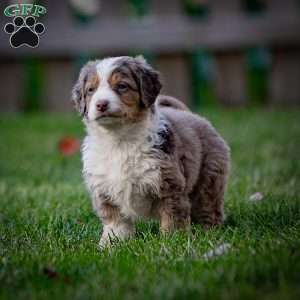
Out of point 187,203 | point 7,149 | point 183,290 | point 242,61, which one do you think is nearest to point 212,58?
point 242,61

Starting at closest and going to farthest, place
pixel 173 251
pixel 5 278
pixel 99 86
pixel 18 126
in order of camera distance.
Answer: pixel 5 278 < pixel 173 251 < pixel 99 86 < pixel 18 126

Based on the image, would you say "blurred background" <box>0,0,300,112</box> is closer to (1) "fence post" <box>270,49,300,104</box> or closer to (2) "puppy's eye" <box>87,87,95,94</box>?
(1) "fence post" <box>270,49,300,104</box>

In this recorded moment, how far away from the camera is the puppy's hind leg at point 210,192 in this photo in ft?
17.5

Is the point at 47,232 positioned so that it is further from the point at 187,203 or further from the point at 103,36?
the point at 103,36

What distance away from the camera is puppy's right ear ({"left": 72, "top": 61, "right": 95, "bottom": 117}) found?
4957 millimetres

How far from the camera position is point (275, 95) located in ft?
42.6

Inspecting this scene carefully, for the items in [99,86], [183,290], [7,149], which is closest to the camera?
[183,290]

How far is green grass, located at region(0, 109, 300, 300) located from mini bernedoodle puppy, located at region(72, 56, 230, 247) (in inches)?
7.5

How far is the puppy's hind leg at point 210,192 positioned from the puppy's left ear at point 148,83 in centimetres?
71

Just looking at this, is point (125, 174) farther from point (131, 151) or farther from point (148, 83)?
point (148, 83)

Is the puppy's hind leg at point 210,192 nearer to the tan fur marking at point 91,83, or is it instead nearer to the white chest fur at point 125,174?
the white chest fur at point 125,174

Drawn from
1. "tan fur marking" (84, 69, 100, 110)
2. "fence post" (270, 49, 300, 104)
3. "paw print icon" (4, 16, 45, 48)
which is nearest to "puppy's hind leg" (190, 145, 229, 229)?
"tan fur marking" (84, 69, 100, 110)

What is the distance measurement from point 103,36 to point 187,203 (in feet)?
26.3

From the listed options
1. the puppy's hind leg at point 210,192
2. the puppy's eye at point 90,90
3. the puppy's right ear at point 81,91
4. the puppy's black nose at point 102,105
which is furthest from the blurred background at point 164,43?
the puppy's black nose at point 102,105
